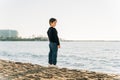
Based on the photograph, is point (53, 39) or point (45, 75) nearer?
point (45, 75)

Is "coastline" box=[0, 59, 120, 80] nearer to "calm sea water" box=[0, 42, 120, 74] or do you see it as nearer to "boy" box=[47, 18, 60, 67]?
"boy" box=[47, 18, 60, 67]

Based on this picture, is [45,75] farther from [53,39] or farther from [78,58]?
[78,58]

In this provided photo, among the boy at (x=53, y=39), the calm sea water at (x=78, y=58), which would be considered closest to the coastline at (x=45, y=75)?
the boy at (x=53, y=39)

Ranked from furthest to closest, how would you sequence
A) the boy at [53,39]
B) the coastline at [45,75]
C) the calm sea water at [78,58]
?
the calm sea water at [78,58], the boy at [53,39], the coastline at [45,75]

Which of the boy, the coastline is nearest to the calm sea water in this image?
the boy

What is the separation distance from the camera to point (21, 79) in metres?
10.9

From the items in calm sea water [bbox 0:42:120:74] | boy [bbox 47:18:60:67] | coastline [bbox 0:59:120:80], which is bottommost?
calm sea water [bbox 0:42:120:74]

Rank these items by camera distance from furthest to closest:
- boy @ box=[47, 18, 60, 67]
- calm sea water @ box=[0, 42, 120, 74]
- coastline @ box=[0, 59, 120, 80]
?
calm sea water @ box=[0, 42, 120, 74], boy @ box=[47, 18, 60, 67], coastline @ box=[0, 59, 120, 80]

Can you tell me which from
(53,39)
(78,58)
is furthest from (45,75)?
(78,58)

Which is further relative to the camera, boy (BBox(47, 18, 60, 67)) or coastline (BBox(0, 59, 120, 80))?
boy (BBox(47, 18, 60, 67))

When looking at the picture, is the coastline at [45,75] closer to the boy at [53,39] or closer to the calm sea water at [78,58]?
the boy at [53,39]

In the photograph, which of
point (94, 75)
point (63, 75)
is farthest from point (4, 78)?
point (94, 75)

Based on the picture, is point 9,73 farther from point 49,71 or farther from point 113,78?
point 113,78

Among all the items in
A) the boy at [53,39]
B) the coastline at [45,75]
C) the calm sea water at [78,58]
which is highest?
the boy at [53,39]
